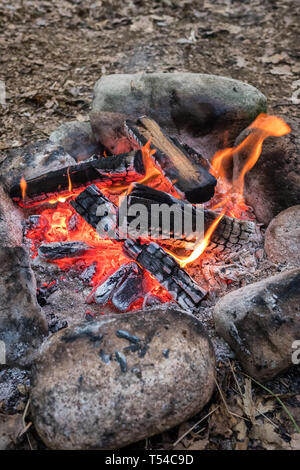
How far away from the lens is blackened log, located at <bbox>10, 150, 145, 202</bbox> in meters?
2.83

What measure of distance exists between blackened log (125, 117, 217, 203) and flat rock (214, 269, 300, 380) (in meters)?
0.85

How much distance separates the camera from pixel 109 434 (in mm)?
1645

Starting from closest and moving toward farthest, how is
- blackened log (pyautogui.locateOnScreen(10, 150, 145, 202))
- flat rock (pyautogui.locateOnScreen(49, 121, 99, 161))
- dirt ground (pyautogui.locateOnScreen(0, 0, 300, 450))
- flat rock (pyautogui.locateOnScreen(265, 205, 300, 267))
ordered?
flat rock (pyautogui.locateOnScreen(265, 205, 300, 267)) → blackened log (pyautogui.locateOnScreen(10, 150, 145, 202)) → flat rock (pyautogui.locateOnScreen(49, 121, 99, 161)) → dirt ground (pyautogui.locateOnScreen(0, 0, 300, 450))

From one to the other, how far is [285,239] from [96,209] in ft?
4.44

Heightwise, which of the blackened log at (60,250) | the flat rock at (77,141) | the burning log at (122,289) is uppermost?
the flat rock at (77,141)

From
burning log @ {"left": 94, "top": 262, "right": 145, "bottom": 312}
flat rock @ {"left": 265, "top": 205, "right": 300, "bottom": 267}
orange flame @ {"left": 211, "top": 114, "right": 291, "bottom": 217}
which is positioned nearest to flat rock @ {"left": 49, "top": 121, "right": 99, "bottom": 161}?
orange flame @ {"left": 211, "top": 114, "right": 291, "bottom": 217}

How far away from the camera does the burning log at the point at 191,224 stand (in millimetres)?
2564

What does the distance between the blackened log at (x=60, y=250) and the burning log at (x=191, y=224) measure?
41 centimetres

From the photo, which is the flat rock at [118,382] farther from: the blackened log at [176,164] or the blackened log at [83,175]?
the blackened log at [83,175]

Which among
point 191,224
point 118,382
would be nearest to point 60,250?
point 191,224

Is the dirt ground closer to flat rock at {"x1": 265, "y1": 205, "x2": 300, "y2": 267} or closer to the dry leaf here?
flat rock at {"x1": 265, "y1": 205, "x2": 300, "y2": 267}

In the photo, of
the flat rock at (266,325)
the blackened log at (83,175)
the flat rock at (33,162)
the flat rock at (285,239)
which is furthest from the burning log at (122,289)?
the flat rock at (33,162)
